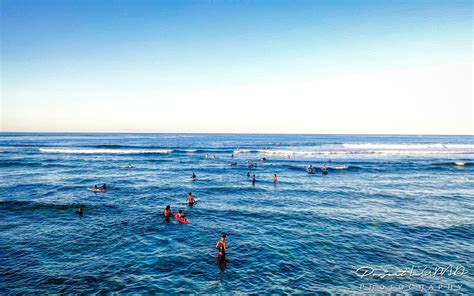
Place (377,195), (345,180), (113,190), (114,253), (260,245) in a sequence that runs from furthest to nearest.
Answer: (345,180) → (113,190) → (377,195) → (260,245) → (114,253)

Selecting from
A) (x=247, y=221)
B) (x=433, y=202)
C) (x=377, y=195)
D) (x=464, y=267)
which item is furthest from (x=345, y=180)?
(x=464, y=267)

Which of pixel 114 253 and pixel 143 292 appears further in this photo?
pixel 114 253

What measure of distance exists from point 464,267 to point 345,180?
95.5ft

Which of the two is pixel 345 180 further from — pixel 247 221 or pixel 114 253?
pixel 114 253

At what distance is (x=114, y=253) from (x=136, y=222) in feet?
20.0

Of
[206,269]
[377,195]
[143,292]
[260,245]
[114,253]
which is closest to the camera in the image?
[143,292]

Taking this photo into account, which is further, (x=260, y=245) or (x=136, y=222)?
(x=136, y=222)

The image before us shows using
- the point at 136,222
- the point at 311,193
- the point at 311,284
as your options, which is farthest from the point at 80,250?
the point at 311,193

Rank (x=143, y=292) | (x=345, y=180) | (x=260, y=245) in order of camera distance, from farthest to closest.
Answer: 1. (x=345, y=180)
2. (x=260, y=245)
3. (x=143, y=292)

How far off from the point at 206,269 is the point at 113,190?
24.9 m

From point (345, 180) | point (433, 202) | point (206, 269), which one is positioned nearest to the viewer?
point (206, 269)

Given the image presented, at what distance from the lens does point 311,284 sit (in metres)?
14.2

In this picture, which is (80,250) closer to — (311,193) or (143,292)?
(143,292)

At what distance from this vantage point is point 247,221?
24.3m
